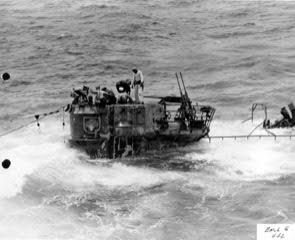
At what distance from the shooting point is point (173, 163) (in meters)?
26.4

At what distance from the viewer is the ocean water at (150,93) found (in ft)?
68.2

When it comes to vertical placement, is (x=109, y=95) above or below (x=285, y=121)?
above

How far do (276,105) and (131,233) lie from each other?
1949cm

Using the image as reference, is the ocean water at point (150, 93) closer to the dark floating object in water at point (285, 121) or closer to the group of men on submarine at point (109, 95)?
the dark floating object in water at point (285, 121)

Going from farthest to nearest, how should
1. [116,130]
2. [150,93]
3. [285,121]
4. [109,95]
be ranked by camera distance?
1. [150,93]
2. [285,121]
3. [109,95]
4. [116,130]

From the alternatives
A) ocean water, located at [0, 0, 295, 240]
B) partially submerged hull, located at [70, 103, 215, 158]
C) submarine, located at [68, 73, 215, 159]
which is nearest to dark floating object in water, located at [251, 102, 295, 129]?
ocean water, located at [0, 0, 295, 240]

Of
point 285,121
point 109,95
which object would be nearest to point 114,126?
point 109,95

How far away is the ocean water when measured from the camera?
68.2 feet

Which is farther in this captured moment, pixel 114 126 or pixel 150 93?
pixel 150 93

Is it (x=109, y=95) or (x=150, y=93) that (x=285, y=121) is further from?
(x=150, y=93)

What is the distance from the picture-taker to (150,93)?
127 feet

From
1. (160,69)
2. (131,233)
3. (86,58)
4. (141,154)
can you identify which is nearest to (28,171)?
(141,154)

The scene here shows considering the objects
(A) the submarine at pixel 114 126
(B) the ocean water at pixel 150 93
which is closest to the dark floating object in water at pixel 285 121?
(B) the ocean water at pixel 150 93

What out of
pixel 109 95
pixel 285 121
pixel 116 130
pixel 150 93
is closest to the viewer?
pixel 116 130
